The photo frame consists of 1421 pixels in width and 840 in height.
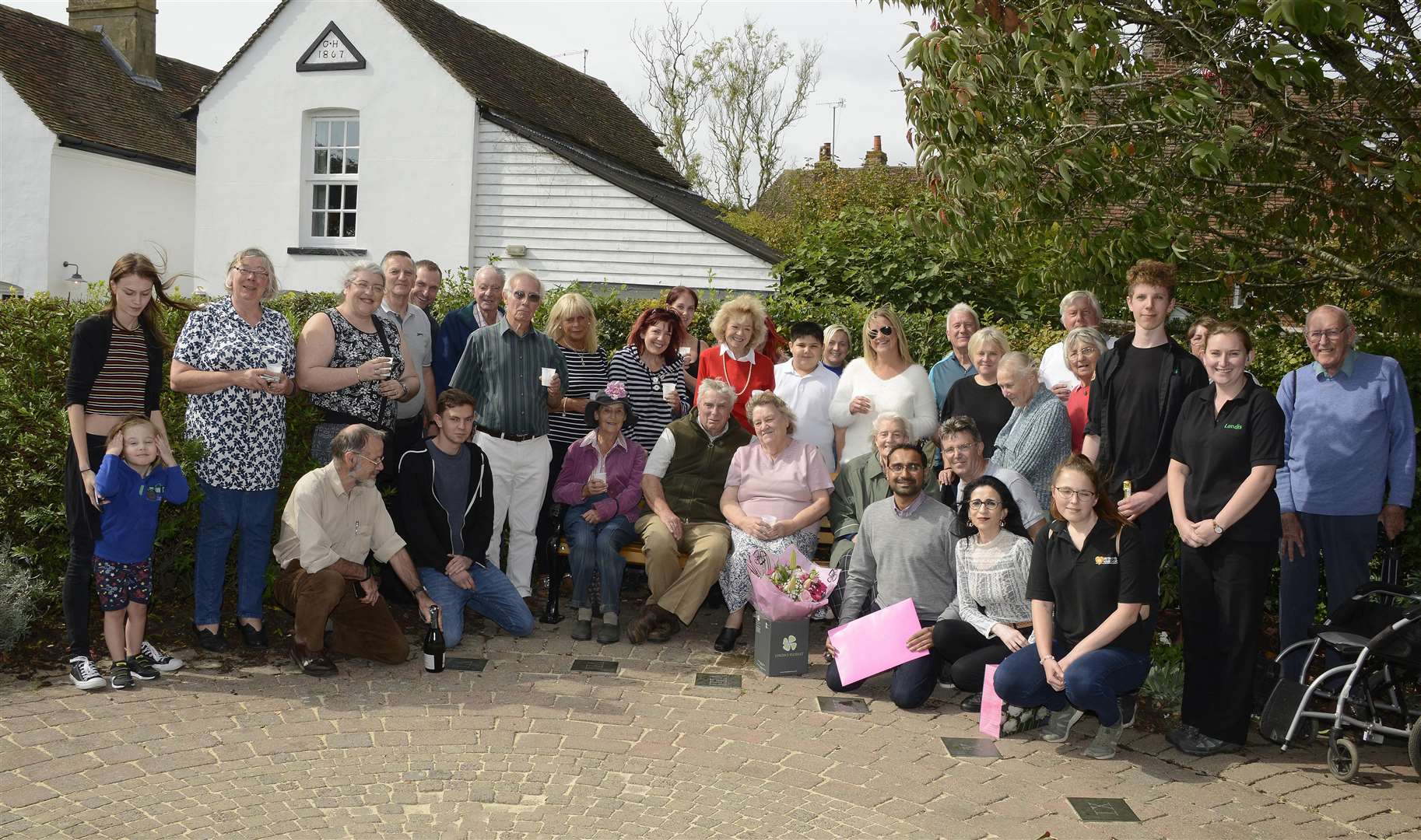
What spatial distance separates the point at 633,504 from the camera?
797 cm

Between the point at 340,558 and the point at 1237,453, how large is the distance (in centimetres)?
483

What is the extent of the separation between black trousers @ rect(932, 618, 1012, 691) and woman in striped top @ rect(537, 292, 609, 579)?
2967mm

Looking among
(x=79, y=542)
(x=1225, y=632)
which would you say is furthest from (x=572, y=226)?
(x=1225, y=632)

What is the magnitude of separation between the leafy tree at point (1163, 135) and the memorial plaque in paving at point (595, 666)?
313 cm

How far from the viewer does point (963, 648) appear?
6477 mm

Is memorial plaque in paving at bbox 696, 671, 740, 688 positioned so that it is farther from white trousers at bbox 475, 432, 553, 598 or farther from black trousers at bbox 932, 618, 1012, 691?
white trousers at bbox 475, 432, 553, 598

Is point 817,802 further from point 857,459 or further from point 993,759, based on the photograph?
point 857,459

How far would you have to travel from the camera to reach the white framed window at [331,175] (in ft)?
65.2

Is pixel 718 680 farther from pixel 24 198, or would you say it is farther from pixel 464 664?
pixel 24 198

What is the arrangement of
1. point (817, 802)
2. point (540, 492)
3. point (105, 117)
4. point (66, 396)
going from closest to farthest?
1. point (817, 802)
2. point (66, 396)
3. point (540, 492)
4. point (105, 117)

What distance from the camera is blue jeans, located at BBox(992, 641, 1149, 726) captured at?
5.72 meters

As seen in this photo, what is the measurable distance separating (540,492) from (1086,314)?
3690 mm

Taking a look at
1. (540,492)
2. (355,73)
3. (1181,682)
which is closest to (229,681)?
(540,492)

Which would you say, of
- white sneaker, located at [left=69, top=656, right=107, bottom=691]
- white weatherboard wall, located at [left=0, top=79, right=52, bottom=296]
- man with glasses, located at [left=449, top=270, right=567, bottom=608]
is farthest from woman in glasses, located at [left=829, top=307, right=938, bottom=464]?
white weatherboard wall, located at [left=0, top=79, right=52, bottom=296]
